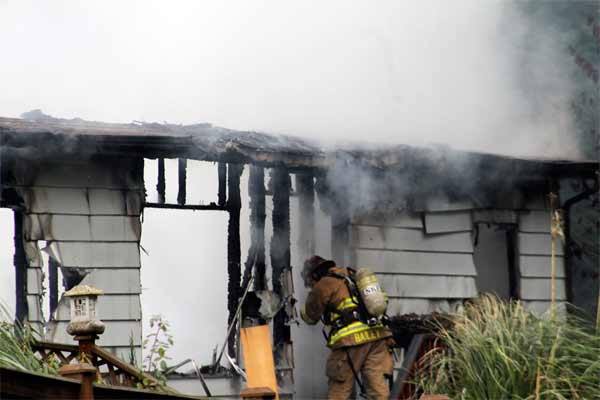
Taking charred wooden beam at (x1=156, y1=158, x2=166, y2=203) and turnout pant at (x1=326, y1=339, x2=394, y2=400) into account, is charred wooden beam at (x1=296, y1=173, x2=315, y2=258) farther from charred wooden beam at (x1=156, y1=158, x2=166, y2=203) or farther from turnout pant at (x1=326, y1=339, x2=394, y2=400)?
turnout pant at (x1=326, y1=339, x2=394, y2=400)

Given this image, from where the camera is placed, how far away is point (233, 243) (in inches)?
472

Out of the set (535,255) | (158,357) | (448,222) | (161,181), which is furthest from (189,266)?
(158,357)

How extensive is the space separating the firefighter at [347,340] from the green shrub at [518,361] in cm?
71

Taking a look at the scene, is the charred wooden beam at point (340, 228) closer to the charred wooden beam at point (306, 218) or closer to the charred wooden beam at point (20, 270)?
the charred wooden beam at point (306, 218)

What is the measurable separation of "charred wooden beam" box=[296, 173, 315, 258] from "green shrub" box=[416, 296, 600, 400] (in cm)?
308

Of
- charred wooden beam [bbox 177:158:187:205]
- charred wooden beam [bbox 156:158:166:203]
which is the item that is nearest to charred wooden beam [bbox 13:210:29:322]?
charred wooden beam [bbox 156:158:166:203]

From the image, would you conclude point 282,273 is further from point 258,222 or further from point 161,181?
point 161,181

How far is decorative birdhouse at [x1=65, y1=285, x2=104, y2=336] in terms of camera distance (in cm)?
947

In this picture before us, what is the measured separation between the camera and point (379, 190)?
12.6 m

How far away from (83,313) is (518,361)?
11.4 feet

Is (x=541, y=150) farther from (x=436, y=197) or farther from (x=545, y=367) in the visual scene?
(x=545, y=367)

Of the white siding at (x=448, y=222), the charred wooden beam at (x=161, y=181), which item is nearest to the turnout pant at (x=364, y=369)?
the white siding at (x=448, y=222)

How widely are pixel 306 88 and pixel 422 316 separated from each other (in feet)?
9.84

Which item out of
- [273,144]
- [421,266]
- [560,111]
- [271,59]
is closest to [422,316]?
[421,266]
